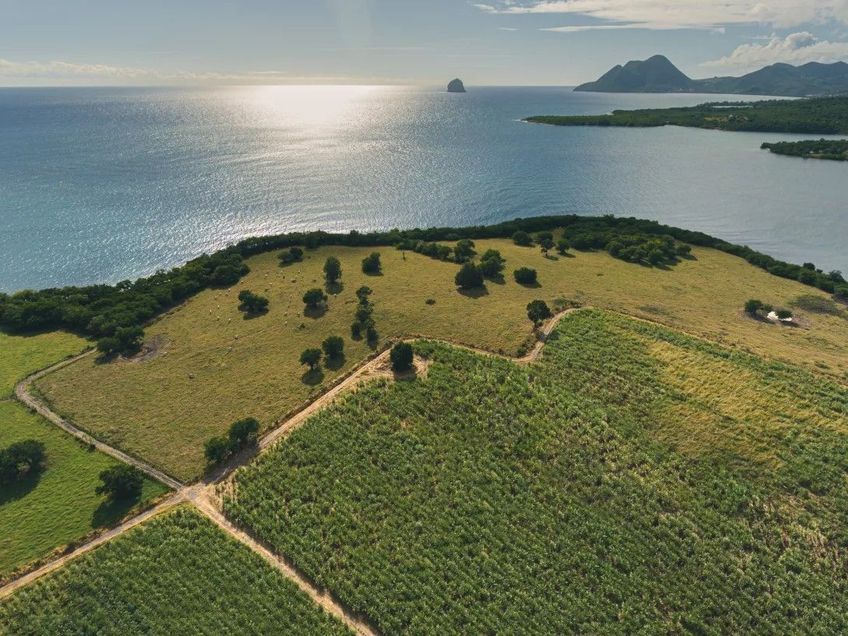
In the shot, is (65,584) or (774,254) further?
(774,254)

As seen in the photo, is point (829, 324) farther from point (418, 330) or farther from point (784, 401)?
point (418, 330)

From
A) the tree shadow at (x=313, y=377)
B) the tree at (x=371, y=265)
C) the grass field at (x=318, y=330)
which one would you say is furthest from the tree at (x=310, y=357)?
the tree at (x=371, y=265)

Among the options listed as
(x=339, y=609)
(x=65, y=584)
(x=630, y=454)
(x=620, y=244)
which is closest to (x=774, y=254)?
(x=620, y=244)

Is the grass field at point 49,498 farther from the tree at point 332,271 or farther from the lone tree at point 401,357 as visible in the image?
the tree at point 332,271

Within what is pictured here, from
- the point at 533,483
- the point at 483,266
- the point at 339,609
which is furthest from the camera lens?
the point at 483,266

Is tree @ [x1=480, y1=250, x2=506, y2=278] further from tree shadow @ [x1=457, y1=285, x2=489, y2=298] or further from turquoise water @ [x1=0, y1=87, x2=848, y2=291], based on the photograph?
turquoise water @ [x1=0, y1=87, x2=848, y2=291]

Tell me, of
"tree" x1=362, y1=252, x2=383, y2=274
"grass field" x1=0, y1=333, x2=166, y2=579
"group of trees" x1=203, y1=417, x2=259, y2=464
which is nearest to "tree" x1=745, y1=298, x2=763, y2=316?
"tree" x1=362, y1=252, x2=383, y2=274
